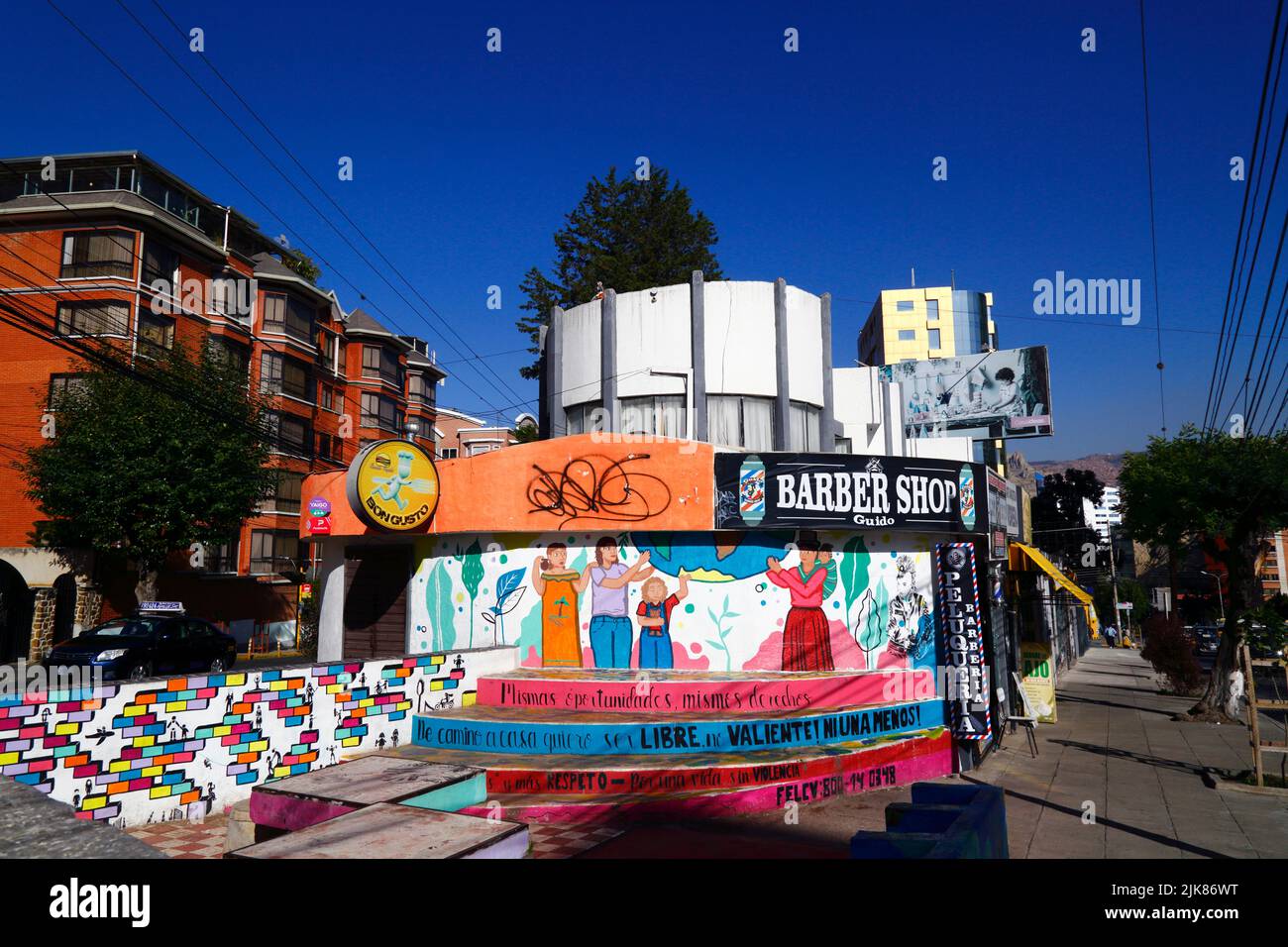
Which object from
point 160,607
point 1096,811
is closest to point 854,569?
point 1096,811

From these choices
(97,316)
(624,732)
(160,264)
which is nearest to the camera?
(624,732)

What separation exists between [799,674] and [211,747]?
337 inches

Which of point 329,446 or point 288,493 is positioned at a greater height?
point 329,446

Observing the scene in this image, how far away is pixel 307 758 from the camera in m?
10.1

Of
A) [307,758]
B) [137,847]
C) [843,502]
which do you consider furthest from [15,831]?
[843,502]

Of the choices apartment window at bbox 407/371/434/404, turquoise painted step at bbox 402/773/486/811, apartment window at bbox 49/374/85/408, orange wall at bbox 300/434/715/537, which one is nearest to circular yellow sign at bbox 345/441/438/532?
orange wall at bbox 300/434/715/537

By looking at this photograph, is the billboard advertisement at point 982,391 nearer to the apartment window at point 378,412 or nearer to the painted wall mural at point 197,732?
the painted wall mural at point 197,732

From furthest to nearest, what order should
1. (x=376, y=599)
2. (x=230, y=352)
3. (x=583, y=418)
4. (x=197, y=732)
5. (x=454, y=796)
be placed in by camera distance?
(x=230, y=352)
(x=583, y=418)
(x=376, y=599)
(x=197, y=732)
(x=454, y=796)

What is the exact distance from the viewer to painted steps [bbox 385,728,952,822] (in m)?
9.02

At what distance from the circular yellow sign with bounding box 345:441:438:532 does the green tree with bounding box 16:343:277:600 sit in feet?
49.9

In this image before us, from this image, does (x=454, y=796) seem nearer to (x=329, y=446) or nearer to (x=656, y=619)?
(x=656, y=619)

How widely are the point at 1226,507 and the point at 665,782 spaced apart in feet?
55.3

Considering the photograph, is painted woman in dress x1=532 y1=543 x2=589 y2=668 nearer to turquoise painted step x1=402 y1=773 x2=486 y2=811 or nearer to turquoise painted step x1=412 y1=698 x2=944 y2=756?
turquoise painted step x1=412 y1=698 x2=944 y2=756

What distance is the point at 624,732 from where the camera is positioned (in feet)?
35.0
